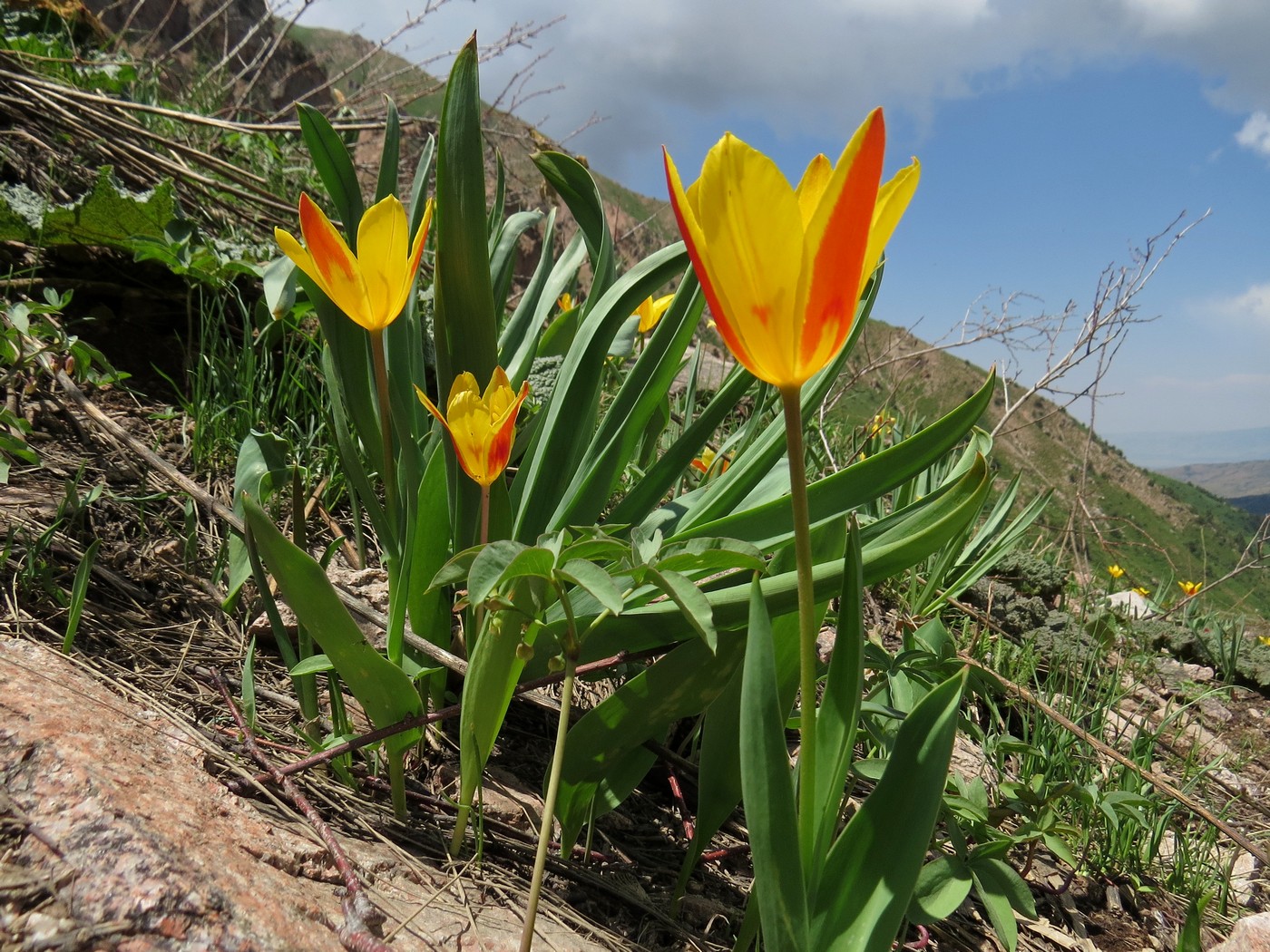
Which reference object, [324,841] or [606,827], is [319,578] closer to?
[324,841]

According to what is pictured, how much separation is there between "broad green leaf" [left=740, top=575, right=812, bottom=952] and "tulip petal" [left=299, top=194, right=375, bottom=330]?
66 centimetres

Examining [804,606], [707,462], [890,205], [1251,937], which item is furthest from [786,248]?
[707,462]

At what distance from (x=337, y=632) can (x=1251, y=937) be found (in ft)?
4.71

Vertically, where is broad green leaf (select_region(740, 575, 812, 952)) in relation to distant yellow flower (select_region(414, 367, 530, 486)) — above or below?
below

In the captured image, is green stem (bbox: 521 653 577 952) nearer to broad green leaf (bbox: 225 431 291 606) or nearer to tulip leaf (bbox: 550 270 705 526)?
tulip leaf (bbox: 550 270 705 526)

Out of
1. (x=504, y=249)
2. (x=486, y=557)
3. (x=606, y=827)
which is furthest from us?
(x=504, y=249)

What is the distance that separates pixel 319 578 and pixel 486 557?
0.93 ft

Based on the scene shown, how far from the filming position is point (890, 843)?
2.57 feet

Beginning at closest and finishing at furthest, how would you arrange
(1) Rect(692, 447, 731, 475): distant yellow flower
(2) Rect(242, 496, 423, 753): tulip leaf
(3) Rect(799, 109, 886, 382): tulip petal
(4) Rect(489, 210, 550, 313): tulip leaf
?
(3) Rect(799, 109, 886, 382): tulip petal, (2) Rect(242, 496, 423, 753): tulip leaf, (4) Rect(489, 210, 550, 313): tulip leaf, (1) Rect(692, 447, 731, 475): distant yellow flower

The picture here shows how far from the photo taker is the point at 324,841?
917 millimetres

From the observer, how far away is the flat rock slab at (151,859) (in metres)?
0.64

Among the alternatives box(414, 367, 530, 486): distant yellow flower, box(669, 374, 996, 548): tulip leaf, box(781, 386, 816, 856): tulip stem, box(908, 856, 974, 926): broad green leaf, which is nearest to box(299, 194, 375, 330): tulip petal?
box(414, 367, 530, 486): distant yellow flower

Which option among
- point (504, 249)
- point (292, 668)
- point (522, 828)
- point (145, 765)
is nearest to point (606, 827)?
point (522, 828)

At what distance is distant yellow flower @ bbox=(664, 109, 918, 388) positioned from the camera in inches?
24.5
